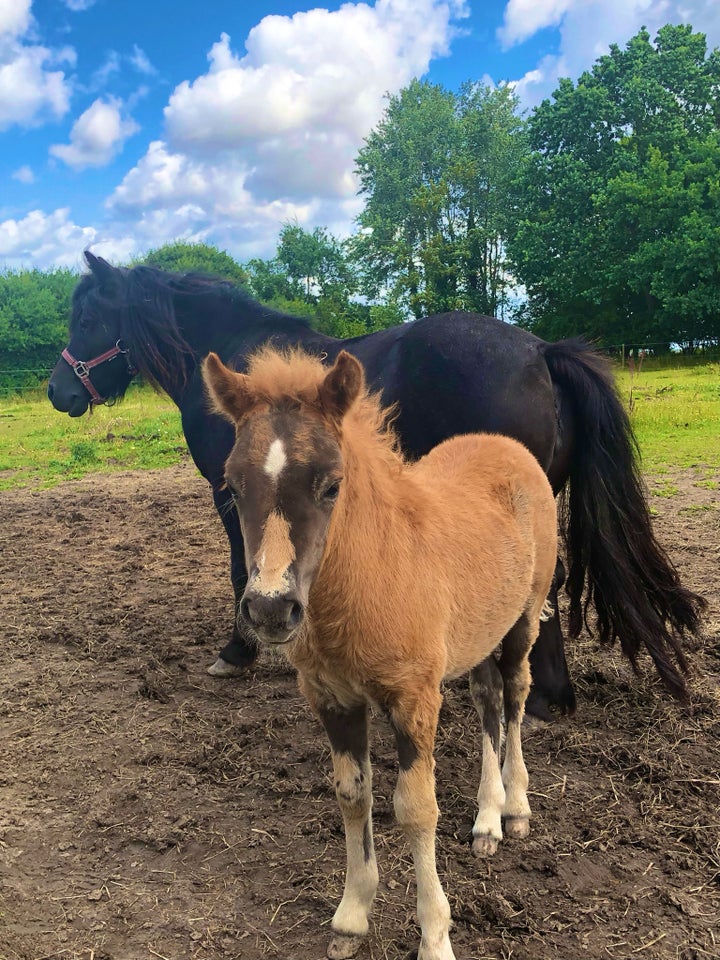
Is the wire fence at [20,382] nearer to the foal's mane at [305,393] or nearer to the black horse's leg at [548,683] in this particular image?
the black horse's leg at [548,683]

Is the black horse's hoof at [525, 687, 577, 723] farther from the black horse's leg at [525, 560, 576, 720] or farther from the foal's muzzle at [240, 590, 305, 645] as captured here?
the foal's muzzle at [240, 590, 305, 645]

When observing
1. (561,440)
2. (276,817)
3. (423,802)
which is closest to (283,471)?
(423,802)

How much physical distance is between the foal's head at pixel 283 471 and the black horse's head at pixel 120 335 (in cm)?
297

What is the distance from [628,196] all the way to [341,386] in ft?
96.6

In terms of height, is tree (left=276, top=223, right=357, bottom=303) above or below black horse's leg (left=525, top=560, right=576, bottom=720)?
above

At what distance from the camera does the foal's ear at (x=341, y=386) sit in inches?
78.6

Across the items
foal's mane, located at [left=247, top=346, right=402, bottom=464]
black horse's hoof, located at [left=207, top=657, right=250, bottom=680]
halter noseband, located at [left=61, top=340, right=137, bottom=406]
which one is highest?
halter noseband, located at [left=61, top=340, right=137, bottom=406]

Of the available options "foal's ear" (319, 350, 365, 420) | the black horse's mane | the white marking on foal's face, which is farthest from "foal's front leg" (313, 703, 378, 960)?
the black horse's mane

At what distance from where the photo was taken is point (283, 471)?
72.6 inches

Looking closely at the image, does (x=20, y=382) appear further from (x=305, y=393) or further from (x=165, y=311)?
(x=305, y=393)

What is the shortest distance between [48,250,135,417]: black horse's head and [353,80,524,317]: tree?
30.6 m

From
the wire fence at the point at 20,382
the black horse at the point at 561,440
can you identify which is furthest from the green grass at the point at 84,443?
the wire fence at the point at 20,382

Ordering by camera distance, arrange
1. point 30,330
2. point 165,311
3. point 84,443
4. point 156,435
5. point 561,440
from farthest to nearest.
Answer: point 30,330 < point 156,435 < point 84,443 < point 165,311 < point 561,440

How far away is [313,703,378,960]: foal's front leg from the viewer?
2256 mm
